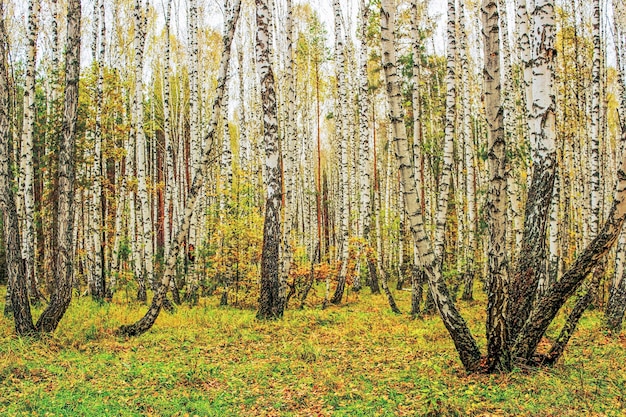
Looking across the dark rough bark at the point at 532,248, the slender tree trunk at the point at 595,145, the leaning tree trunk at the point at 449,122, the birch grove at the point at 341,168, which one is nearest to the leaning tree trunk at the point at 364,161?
the birch grove at the point at 341,168

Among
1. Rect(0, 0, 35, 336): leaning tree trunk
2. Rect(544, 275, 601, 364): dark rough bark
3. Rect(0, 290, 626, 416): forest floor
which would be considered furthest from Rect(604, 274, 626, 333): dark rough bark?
Rect(0, 0, 35, 336): leaning tree trunk

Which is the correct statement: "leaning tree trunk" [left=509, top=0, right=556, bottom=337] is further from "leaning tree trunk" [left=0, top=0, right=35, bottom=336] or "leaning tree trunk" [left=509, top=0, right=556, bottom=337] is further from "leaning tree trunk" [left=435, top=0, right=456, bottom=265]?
"leaning tree trunk" [left=0, top=0, right=35, bottom=336]

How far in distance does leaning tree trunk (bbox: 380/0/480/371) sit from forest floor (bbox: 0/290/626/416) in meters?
0.37

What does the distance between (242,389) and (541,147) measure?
459cm

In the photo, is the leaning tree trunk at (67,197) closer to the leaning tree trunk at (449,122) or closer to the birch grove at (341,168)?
the birch grove at (341,168)

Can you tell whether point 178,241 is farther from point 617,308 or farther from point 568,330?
point 617,308

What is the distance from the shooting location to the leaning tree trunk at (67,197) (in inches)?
294

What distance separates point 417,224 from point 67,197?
5.84m

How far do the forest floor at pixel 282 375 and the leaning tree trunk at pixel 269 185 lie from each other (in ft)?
2.55

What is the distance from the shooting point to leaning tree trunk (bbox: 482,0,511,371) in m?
5.09

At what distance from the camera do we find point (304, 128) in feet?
76.7

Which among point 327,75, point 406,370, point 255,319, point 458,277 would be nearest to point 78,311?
point 255,319

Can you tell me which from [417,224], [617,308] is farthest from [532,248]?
[617,308]

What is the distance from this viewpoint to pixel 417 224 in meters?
5.55
